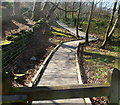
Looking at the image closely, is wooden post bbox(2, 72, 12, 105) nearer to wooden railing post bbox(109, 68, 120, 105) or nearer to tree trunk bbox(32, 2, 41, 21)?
wooden railing post bbox(109, 68, 120, 105)

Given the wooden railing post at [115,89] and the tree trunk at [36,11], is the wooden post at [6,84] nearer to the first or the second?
the wooden railing post at [115,89]

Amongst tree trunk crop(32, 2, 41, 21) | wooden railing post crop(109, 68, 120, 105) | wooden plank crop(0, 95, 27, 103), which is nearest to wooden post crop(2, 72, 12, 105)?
wooden plank crop(0, 95, 27, 103)

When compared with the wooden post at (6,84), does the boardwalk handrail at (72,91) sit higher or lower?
lower

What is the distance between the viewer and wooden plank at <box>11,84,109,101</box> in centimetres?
207

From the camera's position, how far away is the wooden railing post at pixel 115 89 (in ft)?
7.02

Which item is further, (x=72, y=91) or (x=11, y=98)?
(x=72, y=91)

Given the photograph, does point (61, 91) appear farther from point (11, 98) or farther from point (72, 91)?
point (11, 98)

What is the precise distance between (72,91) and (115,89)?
537 millimetres

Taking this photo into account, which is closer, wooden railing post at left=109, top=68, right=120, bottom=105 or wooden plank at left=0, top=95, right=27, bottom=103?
wooden plank at left=0, top=95, right=27, bottom=103

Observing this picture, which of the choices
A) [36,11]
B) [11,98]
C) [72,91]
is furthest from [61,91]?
[36,11]

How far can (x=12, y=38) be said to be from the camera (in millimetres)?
8836

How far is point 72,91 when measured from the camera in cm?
213

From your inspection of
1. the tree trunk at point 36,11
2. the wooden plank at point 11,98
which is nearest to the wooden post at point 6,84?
the wooden plank at point 11,98

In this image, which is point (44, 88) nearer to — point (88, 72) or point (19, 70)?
point (19, 70)
